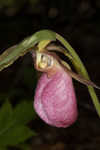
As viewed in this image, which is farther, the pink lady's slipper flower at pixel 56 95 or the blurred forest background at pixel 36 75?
the blurred forest background at pixel 36 75

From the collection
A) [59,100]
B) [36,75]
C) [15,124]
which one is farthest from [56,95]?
[36,75]

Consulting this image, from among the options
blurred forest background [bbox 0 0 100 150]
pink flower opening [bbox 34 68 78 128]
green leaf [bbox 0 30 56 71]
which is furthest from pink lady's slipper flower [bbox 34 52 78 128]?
blurred forest background [bbox 0 0 100 150]

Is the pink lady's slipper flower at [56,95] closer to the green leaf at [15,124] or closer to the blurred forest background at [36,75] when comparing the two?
the green leaf at [15,124]

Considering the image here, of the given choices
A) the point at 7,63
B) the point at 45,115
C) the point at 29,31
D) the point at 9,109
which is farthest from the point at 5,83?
the point at 7,63

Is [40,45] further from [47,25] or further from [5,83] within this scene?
[5,83]

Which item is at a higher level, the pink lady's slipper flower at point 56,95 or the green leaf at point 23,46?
the green leaf at point 23,46

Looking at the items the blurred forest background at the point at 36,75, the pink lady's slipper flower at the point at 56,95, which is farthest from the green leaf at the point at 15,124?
the blurred forest background at the point at 36,75

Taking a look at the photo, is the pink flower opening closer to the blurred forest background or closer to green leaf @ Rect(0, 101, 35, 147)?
green leaf @ Rect(0, 101, 35, 147)
